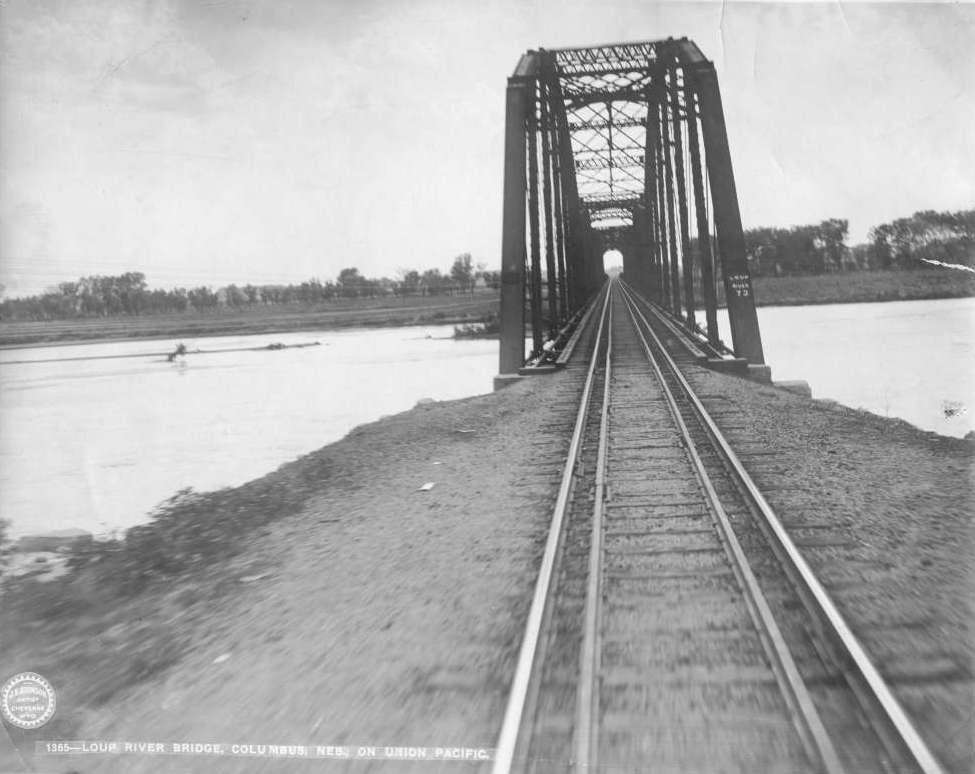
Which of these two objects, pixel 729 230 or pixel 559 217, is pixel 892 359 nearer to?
pixel 729 230

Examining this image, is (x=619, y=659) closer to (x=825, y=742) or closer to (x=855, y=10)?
(x=825, y=742)

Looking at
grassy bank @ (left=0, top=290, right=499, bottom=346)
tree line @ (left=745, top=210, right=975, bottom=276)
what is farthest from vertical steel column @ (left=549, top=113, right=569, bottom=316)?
grassy bank @ (left=0, top=290, right=499, bottom=346)

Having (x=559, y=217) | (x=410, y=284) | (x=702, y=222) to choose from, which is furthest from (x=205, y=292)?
(x=702, y=222)

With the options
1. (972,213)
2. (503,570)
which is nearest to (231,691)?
(503,570)

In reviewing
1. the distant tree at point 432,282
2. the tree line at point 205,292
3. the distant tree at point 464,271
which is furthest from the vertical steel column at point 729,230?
the distant tree at point 432,282

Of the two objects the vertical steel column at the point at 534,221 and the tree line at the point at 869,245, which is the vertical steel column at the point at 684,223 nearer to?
the tree line at the point at 869,245

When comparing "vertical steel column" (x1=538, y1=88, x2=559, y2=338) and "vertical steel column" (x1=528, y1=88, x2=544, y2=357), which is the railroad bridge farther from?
"vertical steel column" (x1=538, y1=88, x2=559, y2=338)
